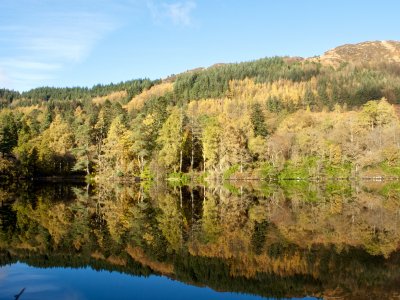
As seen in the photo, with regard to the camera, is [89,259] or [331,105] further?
[331,105]

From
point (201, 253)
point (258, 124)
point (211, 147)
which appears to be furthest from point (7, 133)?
point (201, 253)

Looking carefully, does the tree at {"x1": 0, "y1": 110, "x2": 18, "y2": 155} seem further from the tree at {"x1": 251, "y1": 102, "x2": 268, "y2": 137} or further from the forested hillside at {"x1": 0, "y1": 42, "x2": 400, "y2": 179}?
the tree at {"x1": 251, "y1": 102, "x2": 268, "y2": 137}

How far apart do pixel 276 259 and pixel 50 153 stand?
72.7m

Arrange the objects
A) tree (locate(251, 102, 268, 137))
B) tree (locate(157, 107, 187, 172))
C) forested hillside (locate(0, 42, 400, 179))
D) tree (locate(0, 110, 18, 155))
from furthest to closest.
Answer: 1. tree (locate(251, 102, 268, 137))
2. tree (locate(0, 110, 18, 155))
3. forested hillside (locate(0, 42, 400, 179))
4. tree (locate(157, 107, 187, 172))

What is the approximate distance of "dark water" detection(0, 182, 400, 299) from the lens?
15.2 metres

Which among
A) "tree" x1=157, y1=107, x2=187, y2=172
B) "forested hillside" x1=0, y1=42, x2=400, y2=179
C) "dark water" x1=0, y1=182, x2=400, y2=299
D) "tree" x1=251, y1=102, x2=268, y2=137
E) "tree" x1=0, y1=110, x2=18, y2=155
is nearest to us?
"dark water" x1=0, y1=182, x2=400, y2=299

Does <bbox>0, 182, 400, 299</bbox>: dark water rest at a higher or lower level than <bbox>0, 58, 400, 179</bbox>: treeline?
lower

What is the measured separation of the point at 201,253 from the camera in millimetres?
20203

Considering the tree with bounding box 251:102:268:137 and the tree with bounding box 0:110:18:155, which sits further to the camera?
the tree with bounding box 251:102:268:137

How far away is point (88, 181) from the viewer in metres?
80.4

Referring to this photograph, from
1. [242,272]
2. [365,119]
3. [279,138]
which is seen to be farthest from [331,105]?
[242,272]

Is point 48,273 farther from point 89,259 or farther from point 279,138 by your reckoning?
point 279,138

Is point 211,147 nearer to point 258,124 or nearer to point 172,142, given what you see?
point 172,142

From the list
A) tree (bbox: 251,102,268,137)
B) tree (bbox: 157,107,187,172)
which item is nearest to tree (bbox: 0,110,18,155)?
tree (bbox: 157,107,187,172)
